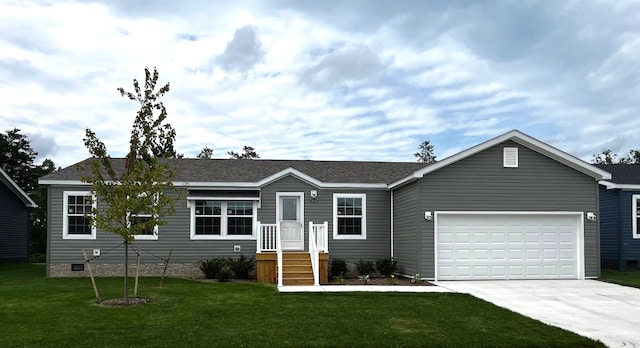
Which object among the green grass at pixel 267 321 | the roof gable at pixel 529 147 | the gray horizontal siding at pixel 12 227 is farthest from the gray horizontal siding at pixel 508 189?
the gray horizontal siding at pixel 12 227

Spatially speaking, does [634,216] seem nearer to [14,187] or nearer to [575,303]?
[575,303]

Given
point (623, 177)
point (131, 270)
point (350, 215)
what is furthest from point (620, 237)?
point (131, 270)

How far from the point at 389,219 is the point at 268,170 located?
4.94m

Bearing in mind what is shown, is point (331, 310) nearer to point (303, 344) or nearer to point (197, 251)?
point (303, 344)

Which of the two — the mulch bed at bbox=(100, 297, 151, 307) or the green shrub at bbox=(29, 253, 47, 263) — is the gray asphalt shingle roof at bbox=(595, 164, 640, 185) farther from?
the green shrub at bbox=(29, 253, 47, 263)

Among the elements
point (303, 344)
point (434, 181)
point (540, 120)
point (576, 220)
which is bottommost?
point (303, 344)

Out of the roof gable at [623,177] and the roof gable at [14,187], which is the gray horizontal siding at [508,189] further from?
the roof gable at [14,187]

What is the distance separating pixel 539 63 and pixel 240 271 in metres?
11.8

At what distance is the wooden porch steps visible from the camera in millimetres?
17641

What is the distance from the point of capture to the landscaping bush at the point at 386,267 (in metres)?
20.2

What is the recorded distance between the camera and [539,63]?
20172mm

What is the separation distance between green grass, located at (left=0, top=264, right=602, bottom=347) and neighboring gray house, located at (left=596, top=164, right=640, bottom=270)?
36.4 feet

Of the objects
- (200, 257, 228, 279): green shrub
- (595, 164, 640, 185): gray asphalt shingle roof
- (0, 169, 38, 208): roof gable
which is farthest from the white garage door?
(0, 169, 38, 208): roof gable

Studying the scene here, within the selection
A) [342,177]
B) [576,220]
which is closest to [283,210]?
[342,177]
